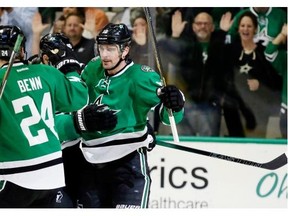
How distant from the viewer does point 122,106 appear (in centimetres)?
422

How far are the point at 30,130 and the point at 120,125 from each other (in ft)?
1.97

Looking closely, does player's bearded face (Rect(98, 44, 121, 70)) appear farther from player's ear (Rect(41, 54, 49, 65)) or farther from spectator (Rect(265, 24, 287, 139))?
spectator (Rect(265, 24, 287, 139))

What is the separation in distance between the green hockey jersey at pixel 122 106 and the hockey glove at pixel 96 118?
18cm

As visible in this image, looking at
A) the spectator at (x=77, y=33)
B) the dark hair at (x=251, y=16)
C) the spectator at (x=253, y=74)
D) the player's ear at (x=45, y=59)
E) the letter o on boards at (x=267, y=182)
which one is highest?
the player's ear at (x=45, y=59)

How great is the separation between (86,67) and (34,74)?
0.71 meters

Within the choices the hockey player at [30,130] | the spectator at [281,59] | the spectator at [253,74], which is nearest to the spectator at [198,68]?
the spectator at [253,74]

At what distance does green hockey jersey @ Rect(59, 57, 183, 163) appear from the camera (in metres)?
4.22


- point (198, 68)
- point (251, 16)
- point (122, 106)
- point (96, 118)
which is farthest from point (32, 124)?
point (251, 16)

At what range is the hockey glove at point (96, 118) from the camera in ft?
13.0

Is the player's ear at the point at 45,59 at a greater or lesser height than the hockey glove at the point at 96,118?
greater

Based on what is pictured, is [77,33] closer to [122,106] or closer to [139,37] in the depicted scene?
[139,37]

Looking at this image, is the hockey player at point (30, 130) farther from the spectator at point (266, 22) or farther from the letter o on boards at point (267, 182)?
the spectator at point (266, 22)
